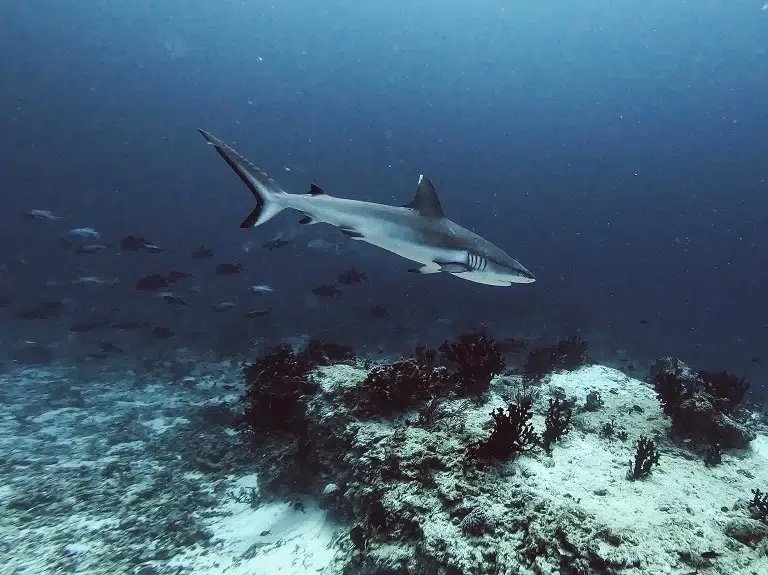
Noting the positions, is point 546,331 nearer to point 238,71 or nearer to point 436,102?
point 436,102

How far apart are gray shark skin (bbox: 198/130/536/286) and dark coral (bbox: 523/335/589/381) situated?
6.33 m

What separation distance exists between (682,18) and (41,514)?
114335mm

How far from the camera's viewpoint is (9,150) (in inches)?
3110

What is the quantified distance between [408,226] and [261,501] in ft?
18.1

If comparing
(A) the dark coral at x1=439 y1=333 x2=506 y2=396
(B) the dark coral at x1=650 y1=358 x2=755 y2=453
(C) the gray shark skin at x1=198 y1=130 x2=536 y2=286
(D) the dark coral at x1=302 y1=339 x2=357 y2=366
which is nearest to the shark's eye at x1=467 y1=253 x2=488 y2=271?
(C) the gray shark skin at x1=198 y1=130 x2=536 y2=286

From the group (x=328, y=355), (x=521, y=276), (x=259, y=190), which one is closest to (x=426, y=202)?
(x=521, y=276)

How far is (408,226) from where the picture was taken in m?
5.59

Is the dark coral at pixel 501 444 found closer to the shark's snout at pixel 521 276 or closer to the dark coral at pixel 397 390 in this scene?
the dark coral at pixel 397 390

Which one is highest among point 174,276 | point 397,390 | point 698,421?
point 698,421

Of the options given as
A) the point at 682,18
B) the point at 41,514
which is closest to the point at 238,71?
the point at 682,18

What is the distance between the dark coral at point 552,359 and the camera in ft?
39.8

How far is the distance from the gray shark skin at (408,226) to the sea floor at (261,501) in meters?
2.33

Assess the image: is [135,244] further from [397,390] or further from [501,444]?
[501,444]

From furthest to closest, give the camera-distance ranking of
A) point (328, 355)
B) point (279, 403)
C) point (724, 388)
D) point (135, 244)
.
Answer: point (135, 244) < point (328, 355) < point (724, 388) < point (279, 403)
